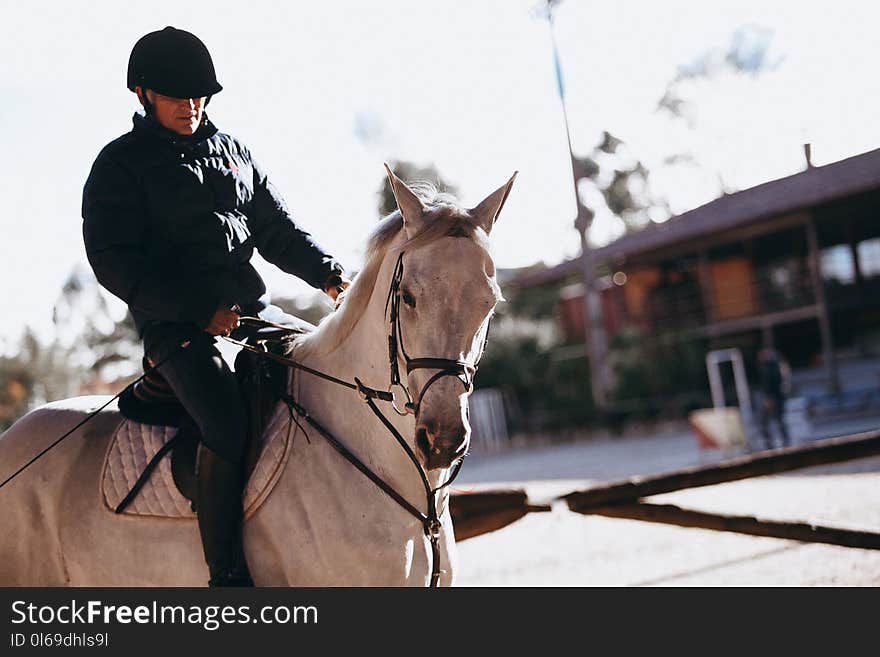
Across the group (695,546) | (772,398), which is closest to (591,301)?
(772,398)

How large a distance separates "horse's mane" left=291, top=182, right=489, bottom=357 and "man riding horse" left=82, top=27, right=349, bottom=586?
1.02 ft

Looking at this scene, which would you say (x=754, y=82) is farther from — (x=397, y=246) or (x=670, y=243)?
(x=397, y=246)

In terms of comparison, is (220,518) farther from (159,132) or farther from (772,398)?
(772,398)

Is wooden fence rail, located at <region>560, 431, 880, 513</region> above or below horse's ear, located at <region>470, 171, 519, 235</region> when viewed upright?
below

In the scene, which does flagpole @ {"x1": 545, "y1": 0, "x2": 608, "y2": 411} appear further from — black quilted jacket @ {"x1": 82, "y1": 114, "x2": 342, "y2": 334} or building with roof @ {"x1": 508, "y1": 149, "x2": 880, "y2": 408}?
black quilted jacket @ {"x1": 82, "y1": 114, "x2": 342, "y2": 334}

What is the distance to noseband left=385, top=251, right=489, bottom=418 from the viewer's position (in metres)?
2.43

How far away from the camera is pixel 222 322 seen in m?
2.86

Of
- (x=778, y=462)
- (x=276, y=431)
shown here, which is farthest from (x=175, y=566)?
(x=778, y=462)

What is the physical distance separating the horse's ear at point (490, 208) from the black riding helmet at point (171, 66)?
108 cm

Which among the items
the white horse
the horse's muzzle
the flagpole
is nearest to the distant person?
the flagpole

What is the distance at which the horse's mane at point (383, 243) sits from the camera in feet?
8.65

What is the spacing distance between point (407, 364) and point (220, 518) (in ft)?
2.63

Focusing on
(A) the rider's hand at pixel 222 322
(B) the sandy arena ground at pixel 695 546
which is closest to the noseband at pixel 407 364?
(A) the rider's hand at pixel 222 322
